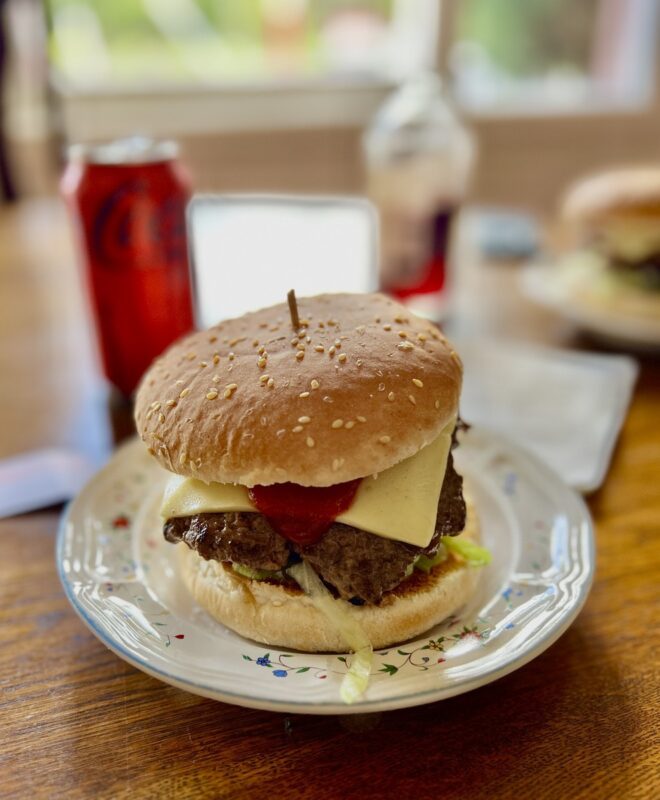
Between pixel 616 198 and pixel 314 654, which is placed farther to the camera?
pixel 616 198

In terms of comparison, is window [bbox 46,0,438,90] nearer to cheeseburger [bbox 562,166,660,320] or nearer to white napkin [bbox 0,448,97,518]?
cheeseburger [bbox 562,166,660,320]

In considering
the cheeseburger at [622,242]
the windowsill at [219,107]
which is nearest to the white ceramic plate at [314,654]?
the cheeseburger at [622,242]

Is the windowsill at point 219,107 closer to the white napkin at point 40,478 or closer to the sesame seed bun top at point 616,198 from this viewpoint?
the sesame seed bun top at point 616,198

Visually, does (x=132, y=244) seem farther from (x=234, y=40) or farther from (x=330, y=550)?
(x=234, y=40)

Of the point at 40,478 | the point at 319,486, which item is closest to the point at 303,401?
the point at 319,486

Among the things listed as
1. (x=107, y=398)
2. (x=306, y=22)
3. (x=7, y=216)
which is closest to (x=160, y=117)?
(x=306, y=22)

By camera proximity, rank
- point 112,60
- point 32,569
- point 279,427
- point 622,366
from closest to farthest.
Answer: point 279,427 < point 32,569 < point 622,366 < point 112,60

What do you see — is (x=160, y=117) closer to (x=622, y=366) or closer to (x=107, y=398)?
(x=107, y=398)
